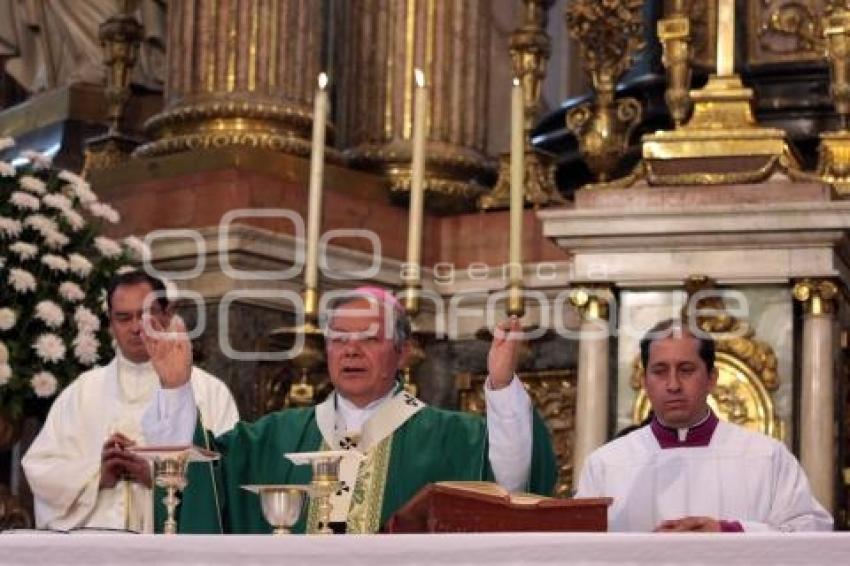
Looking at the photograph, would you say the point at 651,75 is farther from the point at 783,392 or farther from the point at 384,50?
the point at 783,392

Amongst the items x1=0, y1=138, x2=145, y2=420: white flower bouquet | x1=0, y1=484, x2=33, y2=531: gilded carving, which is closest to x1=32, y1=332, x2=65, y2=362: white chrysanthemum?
x1=0, y1=138, x2=145, y2=420: white flower bouquet

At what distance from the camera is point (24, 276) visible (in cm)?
915

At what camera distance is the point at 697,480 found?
7.11 m

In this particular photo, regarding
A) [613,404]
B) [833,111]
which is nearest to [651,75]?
[833,111]

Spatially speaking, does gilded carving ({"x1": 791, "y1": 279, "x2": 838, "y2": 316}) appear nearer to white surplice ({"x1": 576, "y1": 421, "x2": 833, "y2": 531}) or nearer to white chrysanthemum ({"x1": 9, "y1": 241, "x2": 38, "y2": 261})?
white surplice ({"x1": 576, "y1": 421, "x2": 833, "y2": 531})

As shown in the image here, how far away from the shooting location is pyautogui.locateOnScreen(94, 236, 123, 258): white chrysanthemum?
9500 mm

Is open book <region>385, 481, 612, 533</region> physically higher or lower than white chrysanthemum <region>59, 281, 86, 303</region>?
lower

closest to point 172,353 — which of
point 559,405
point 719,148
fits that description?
point 719,148

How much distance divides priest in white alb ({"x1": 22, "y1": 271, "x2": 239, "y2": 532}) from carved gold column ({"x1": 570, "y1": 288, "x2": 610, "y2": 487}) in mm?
1245

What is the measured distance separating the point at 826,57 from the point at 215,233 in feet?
8.11

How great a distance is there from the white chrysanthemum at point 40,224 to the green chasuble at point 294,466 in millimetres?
2167

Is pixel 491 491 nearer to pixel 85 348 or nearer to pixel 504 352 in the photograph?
pixel 504 352

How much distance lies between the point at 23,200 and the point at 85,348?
0.60m

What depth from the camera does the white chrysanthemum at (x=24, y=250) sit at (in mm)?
9211
